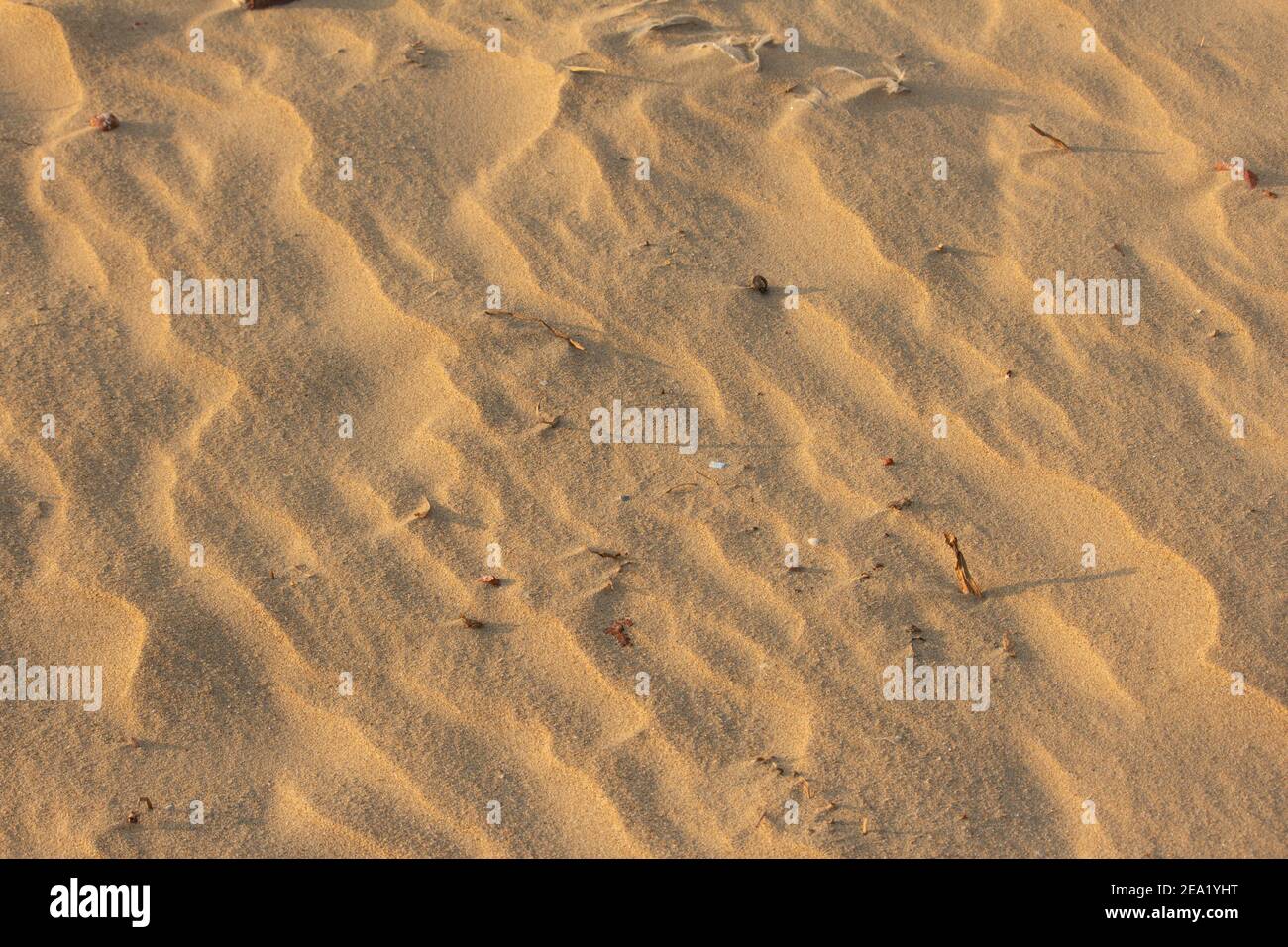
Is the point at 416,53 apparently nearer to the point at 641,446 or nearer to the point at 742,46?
the point at 742,46

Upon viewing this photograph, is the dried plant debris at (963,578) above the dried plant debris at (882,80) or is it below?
below

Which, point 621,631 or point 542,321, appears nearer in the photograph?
point 621,631

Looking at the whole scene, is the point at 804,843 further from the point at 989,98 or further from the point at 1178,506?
the point at 989,98

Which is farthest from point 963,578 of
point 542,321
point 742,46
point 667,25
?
point 667,25

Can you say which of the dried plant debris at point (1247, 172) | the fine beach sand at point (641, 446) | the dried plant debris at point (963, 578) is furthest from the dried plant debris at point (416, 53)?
the dried plant debris at point (1247, 172)

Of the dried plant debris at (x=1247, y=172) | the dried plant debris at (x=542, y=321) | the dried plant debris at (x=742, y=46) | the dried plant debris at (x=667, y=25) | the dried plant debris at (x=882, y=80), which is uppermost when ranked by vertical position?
the dried plant debris at (x=667, y=25)

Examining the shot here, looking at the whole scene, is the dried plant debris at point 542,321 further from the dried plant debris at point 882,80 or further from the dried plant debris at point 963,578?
the dried plant debris at point 882,80
